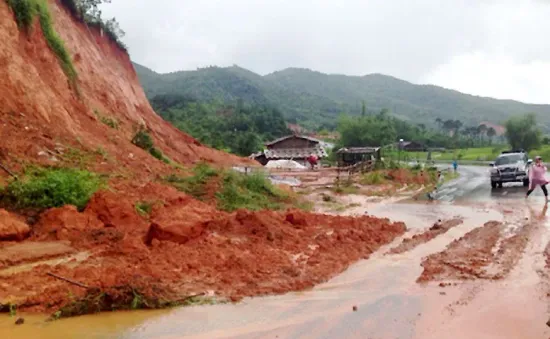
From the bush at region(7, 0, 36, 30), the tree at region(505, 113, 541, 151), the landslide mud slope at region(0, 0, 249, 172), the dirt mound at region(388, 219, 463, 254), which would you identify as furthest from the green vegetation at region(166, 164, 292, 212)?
the tree at region(505, 113, 541, 151)

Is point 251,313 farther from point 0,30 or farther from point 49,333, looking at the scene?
point 0,30

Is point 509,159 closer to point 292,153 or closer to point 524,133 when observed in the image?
point 292,153

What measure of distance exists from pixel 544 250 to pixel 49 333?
356 inches

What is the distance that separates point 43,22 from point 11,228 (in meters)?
13.5

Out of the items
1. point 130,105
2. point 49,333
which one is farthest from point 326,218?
point 130,105

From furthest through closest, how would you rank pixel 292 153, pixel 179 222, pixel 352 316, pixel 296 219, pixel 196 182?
pixel 292 153
pixel 196 182
pixel 296 219
pixel 179 222
pixel 352 316

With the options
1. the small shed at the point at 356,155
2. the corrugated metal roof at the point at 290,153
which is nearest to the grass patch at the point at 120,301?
the small shed at the point at 356,155

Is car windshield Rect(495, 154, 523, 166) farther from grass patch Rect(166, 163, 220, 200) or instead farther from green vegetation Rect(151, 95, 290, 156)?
green vegetation Rect(151, 95, 290, 156)

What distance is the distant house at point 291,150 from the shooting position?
50.8m

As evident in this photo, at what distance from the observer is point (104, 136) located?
19844 mm

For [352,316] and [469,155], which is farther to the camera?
[469,155]

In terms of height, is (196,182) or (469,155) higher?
(196,182)

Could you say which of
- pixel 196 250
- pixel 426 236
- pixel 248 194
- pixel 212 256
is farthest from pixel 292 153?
pixel 212 256

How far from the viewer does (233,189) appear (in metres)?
17.1
